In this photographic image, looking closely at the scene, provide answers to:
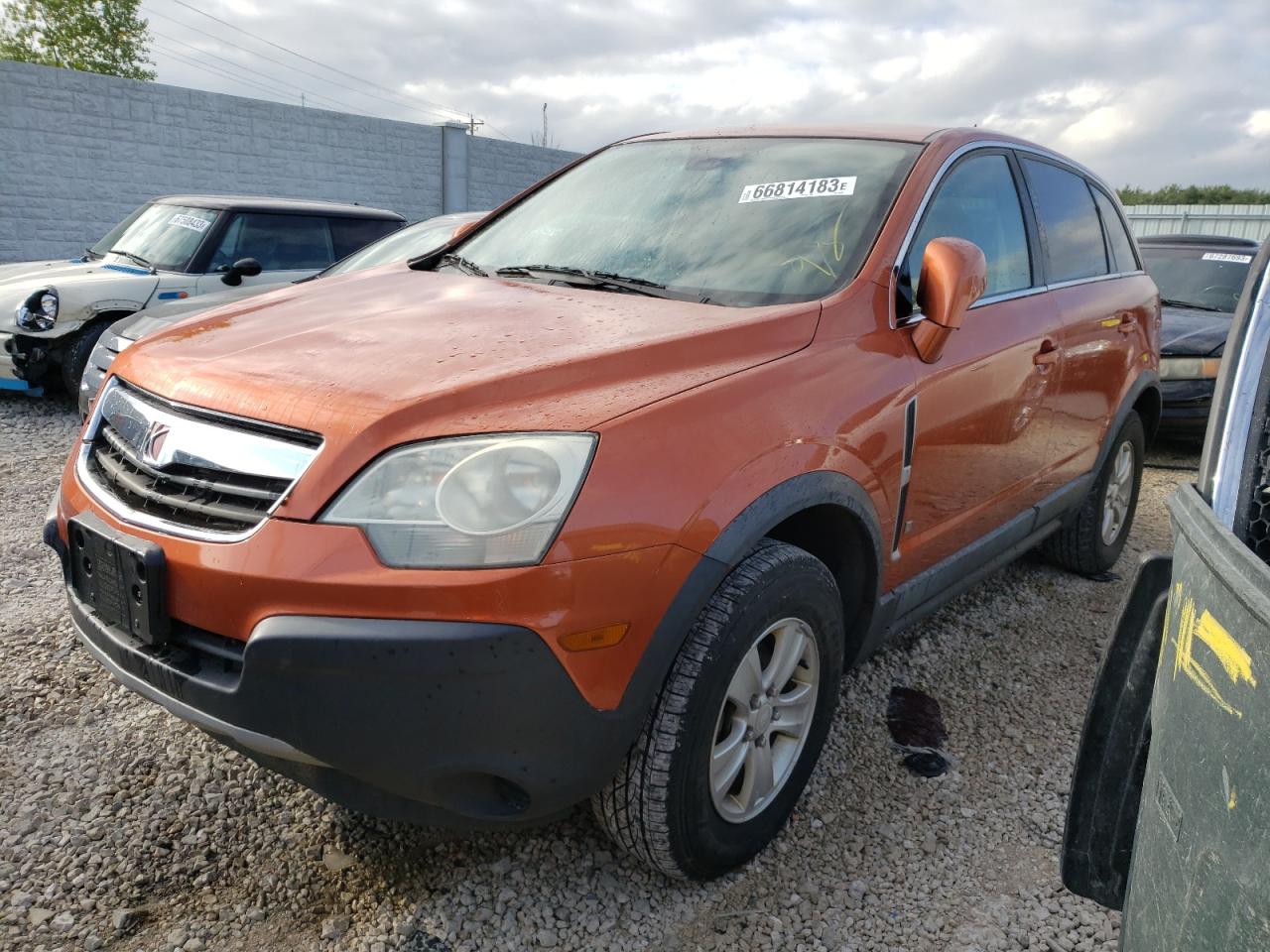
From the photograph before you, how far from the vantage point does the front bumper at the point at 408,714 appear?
1.64 m

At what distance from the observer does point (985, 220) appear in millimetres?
3135

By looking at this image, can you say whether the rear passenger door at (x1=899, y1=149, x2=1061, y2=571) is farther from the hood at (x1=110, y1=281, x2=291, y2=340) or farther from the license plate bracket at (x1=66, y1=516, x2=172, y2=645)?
the hood at (x1=110, y1=281, x2=291, y2=340)

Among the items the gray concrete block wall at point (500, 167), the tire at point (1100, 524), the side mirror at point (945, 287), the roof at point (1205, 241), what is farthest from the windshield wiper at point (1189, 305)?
the gray concrete block wall at point (500, 167)

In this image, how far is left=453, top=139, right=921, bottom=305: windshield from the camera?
2.57 meters

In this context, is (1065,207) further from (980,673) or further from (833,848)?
(833,848)

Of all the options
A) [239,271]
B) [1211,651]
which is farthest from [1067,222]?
[239,271]

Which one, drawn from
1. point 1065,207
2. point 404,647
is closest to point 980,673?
point 1065,207

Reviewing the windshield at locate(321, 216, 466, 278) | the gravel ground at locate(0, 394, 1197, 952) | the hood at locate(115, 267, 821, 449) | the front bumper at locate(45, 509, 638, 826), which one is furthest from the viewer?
the windshield at locate(321, 216, 466, 278)

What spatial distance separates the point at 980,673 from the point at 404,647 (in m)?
2.50

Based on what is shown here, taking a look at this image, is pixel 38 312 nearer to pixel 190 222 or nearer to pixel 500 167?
pixel 190 222

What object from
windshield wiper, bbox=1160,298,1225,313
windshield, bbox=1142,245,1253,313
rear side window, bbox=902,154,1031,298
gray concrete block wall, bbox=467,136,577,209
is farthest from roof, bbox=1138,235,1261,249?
gray concrete block wall, bbox=467,136,577,209

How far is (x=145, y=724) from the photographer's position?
281cm

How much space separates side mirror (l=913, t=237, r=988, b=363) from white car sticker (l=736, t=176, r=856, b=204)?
357 mm

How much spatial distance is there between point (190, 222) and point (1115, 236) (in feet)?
20.5
